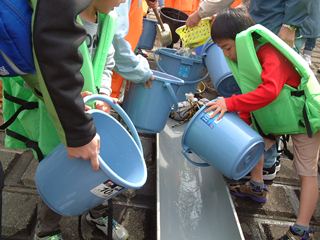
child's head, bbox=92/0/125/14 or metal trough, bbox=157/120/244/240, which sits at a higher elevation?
child's head, bbox=92/0/125/14

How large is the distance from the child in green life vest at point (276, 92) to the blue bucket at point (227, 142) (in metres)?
0.07

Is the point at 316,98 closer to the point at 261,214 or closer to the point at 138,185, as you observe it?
the point at 261,214

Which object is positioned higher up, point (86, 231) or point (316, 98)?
point (316, 98)

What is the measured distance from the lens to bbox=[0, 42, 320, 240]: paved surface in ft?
7.22

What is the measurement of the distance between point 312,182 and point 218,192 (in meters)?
0.63

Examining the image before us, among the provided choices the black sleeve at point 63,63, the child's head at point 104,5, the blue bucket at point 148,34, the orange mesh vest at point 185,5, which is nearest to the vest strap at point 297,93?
the child's head at point 104,5

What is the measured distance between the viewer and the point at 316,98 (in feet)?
7.22

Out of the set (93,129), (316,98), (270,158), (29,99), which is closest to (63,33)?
(93,129)

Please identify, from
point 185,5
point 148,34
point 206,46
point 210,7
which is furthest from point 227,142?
point 185,5

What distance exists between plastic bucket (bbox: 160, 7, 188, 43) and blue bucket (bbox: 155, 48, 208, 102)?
3.05 feet

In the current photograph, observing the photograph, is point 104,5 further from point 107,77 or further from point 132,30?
point 132,30

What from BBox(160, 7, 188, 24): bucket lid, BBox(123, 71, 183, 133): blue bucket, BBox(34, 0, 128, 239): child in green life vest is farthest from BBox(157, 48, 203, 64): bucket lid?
BBox(34, 0, 128, 239): child in green life vest

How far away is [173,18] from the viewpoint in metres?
4.71

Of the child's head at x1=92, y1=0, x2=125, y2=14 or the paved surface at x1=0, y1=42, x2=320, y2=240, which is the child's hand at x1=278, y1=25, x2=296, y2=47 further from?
the child's head at x1=92, y1=0, x2=125, y2=14
